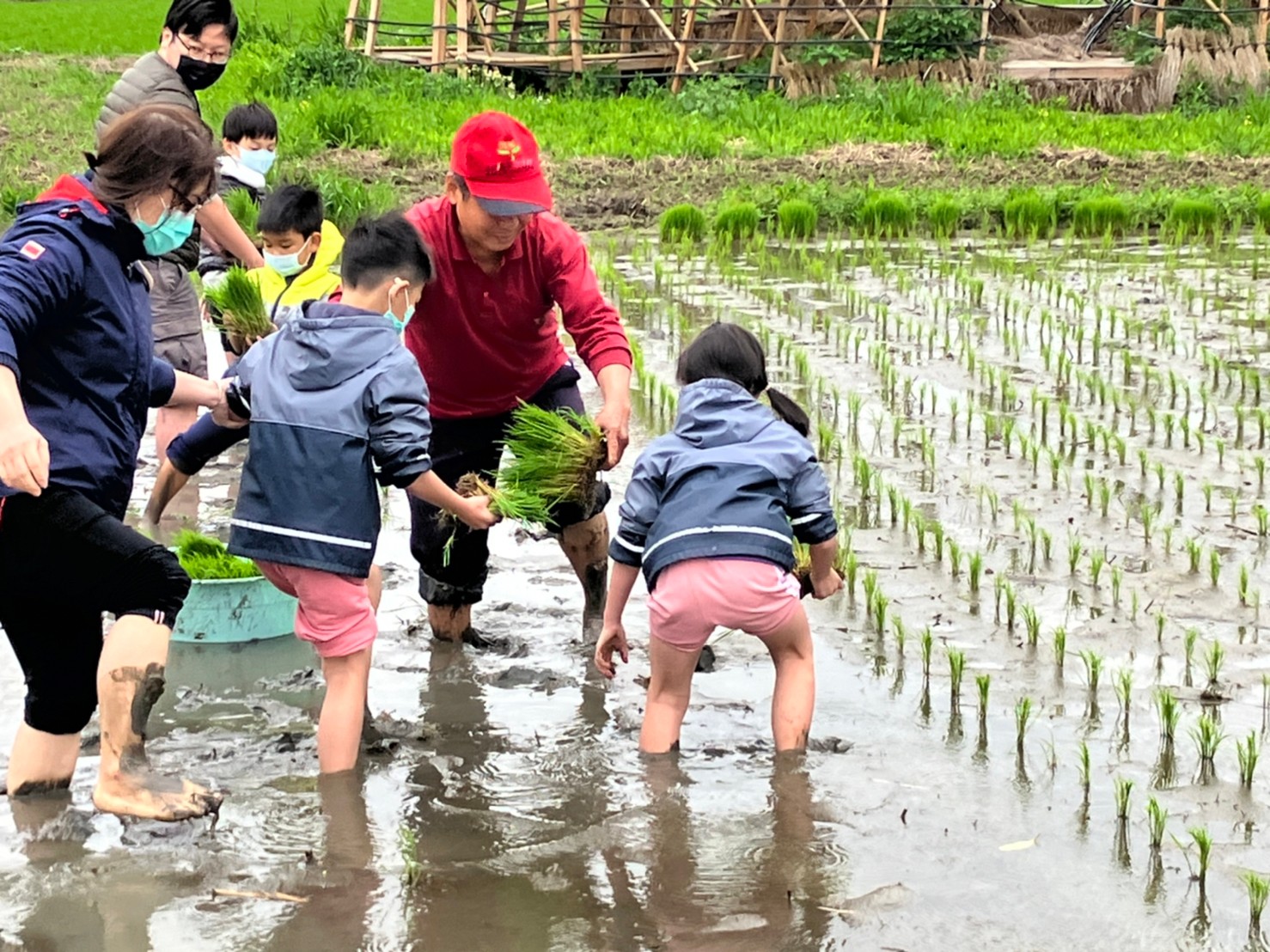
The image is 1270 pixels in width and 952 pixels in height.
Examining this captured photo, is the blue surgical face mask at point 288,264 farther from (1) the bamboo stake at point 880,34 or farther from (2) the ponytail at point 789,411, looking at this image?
(1) the bamboo stake at point 880,34

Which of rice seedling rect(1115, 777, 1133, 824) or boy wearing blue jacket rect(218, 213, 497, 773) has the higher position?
boy wearing blue jacket rect(218, 213, 497, 773)

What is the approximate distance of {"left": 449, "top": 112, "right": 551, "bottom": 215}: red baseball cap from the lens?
12.9 feet

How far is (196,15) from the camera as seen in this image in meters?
5.25

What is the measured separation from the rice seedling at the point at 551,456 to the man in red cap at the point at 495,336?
0.06m

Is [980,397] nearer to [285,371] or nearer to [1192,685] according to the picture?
[1192,685]

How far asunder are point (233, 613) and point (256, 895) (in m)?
1.51

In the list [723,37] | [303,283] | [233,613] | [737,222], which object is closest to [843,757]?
[233,613]

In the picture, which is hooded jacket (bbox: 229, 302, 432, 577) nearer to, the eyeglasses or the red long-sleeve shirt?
the red long-sleeve shirt

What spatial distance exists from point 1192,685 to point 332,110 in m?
10.8

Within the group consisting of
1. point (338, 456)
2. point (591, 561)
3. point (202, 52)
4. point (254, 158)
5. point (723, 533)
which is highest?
point (202, 52)

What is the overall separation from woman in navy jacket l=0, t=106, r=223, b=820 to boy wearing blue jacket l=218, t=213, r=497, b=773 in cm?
31

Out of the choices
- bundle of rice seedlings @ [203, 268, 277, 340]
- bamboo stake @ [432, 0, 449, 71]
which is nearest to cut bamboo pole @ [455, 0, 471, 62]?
bamboo stake @ [432, 0, 449, 71]

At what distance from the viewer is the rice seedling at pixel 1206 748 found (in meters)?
3.58

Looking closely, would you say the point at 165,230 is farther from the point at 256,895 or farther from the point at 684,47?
the point at 684,47
